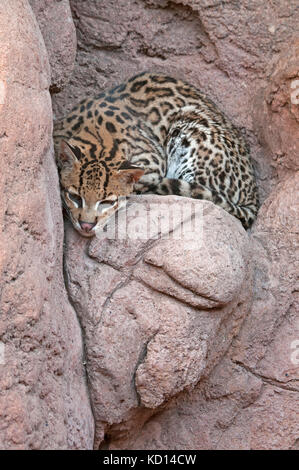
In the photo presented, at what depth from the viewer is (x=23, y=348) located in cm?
404

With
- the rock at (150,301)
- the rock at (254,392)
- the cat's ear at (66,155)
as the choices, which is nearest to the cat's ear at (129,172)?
→ the cat's ear at (66,155)

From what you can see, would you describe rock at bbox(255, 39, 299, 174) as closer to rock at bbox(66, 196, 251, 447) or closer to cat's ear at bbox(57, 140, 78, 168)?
rock at bbox(66, 196, 251, 447)

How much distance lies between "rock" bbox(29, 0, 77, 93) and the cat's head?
0.54 m

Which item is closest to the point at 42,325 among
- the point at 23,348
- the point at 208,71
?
the point at 23,348

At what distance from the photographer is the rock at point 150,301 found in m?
4.68

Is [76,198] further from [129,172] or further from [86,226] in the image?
[129,172]

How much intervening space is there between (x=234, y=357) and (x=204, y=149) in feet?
5.29

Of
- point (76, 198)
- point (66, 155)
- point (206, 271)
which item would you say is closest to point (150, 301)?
point (206, 271)

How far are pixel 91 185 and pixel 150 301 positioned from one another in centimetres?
92

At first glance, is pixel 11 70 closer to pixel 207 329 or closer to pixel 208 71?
pixel 207 329

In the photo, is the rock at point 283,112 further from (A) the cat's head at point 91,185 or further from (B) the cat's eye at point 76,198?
(B) the cat's eye at point 76,198

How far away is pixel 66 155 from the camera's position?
5.16 meters

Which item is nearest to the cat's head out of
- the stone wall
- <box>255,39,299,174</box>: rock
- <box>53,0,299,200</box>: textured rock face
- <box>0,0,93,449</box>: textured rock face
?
the stone wall

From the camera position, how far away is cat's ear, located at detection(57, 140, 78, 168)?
5.11m
